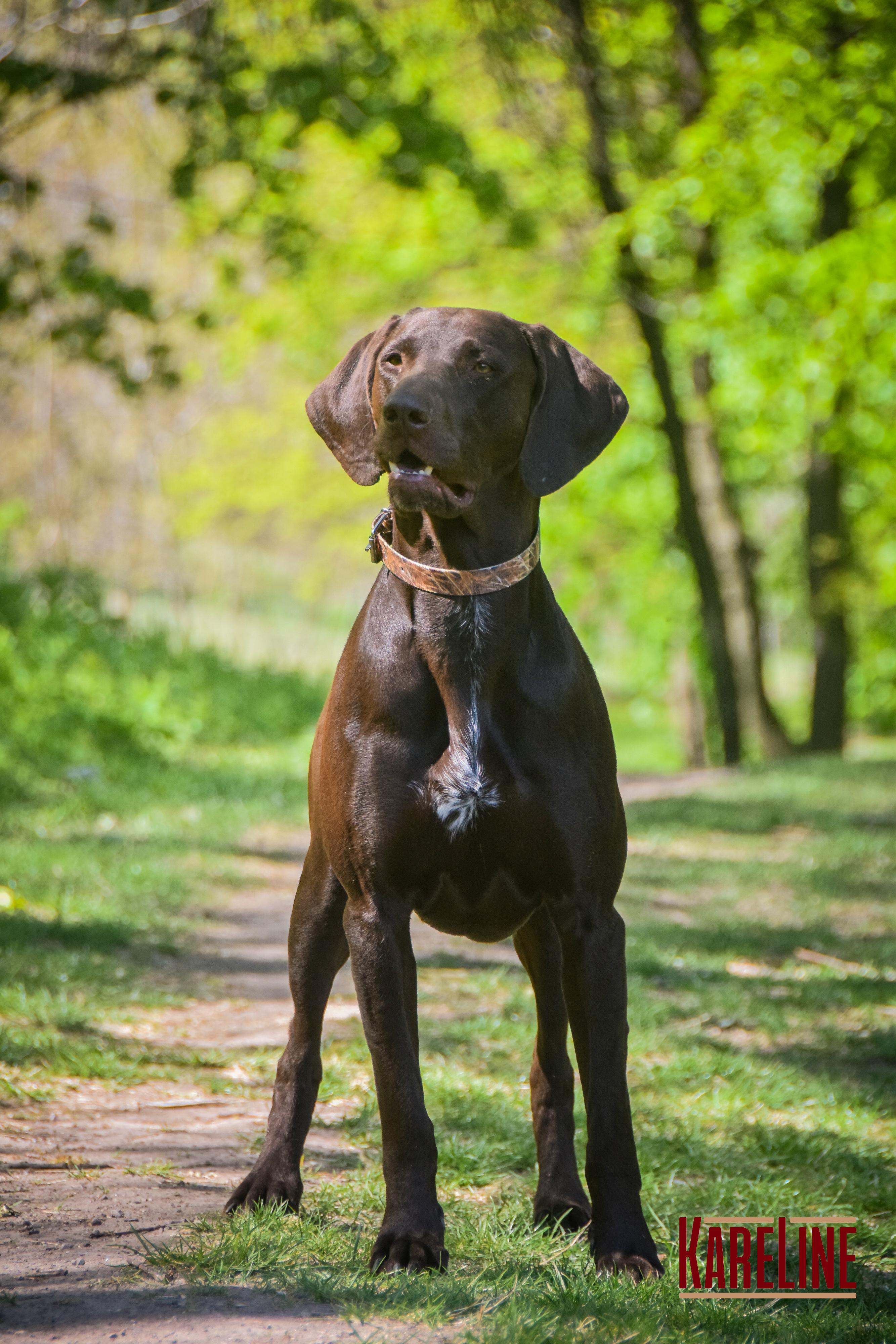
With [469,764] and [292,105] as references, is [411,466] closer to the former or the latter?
[469,764]

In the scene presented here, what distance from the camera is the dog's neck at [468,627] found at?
2850 millimetres

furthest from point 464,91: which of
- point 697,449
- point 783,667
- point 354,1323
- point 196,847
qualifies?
point 783,667

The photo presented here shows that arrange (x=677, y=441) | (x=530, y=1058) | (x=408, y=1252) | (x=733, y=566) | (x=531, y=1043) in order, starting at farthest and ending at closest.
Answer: (x=733, y=566) → (x=677, y=441) → (x=531, y=1043) → (x=530, y=1058) → (x=408, y=1252)

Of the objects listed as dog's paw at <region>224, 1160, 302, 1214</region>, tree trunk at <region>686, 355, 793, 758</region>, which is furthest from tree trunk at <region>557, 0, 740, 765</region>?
dog's paw at <region>224, 1160, 302, 1214</region>

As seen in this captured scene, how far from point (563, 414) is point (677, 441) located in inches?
423

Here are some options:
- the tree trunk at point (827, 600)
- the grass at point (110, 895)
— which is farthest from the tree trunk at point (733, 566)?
the grass at point (110, 895)

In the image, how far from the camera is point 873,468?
1272 centimetres

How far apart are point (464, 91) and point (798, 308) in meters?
5.12

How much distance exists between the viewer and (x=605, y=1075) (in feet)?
9.45

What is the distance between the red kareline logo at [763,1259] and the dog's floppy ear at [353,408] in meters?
1.87

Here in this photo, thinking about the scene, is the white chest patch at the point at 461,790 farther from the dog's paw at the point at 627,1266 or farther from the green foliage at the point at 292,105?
the green foliage at the point at 292,105

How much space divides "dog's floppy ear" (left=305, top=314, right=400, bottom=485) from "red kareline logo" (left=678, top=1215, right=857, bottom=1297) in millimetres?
1874

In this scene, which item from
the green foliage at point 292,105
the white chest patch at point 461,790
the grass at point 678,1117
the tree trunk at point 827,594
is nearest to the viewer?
the grass at point 678,1117

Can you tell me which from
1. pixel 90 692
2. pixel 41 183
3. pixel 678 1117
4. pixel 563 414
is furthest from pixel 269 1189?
pixel 90 692
